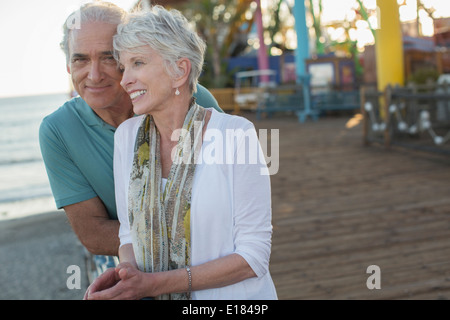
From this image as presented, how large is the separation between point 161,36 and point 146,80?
Result: 150 mm

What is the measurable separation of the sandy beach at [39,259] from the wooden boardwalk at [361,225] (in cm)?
175

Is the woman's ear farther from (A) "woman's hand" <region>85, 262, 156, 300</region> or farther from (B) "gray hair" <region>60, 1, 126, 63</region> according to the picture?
(A) "woman's hand" <region>85, 262, 156, 300</region>

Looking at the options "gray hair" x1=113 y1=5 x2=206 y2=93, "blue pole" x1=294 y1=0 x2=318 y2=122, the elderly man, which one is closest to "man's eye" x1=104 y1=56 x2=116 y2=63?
the elderly man

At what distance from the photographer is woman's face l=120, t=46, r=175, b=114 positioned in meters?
1.72

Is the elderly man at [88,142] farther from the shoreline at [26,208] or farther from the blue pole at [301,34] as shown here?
the blue pole at [301,34]

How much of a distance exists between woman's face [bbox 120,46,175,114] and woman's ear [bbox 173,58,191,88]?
0.07ft

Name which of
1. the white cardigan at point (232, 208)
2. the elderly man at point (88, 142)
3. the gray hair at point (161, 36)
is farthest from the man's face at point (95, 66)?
the white cardigan at point (232, 208)

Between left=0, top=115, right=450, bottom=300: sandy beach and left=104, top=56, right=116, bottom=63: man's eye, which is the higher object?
left=104, top=56, right=116, bottom=63: man's eye

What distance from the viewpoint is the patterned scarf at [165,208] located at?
1.70 m

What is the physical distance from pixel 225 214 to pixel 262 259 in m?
0.18

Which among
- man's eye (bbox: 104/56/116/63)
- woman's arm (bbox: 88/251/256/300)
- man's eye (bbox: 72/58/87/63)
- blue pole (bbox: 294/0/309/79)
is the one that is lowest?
woman's arm (bbox: 88/251/256/300)

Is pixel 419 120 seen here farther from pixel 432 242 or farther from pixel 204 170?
pixel 204 170

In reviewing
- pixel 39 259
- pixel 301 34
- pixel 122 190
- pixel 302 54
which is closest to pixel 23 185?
pixel 39 259
